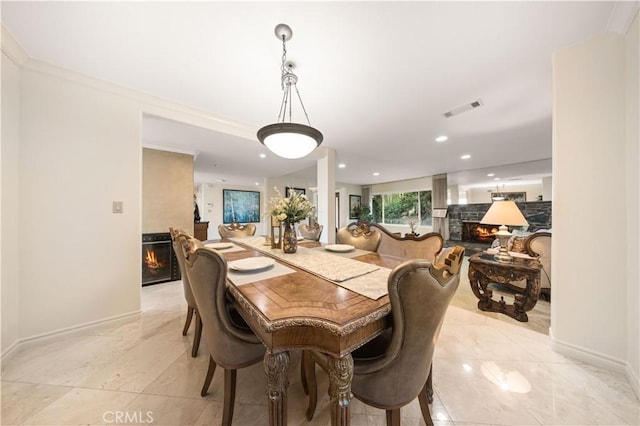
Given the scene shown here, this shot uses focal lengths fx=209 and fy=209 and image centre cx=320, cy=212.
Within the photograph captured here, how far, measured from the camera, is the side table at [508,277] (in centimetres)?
210

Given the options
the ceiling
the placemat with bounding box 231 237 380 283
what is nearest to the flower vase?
the placemat with bounding box 231 237 380 283

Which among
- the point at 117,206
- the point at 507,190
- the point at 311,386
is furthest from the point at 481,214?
the point at 117,206

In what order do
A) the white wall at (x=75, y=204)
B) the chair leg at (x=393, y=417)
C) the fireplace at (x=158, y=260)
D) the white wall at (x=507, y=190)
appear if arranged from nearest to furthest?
the chair leg at (x=393, y=417) < the white wall at (x=75, y=204) < the fireplace at (x=158, y=260) < the white wall at (x=507, y=190)

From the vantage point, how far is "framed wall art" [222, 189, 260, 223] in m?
7.52

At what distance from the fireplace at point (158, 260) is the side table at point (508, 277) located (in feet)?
14.0

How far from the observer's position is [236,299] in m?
1.08

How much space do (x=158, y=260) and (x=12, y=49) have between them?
105 inches

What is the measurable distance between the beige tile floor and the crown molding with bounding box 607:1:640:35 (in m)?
2.36

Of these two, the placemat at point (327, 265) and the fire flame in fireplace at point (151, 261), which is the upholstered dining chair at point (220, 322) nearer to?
the placemat at point (327, 265)

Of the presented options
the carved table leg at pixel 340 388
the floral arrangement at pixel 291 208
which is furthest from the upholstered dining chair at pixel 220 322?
the floral arrangement at pixel 291 208

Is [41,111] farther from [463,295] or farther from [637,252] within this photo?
[463,295]

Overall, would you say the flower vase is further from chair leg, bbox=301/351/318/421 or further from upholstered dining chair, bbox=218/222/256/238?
upholstered dining chair, bbox=218/222/256/238

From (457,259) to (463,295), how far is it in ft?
8.53

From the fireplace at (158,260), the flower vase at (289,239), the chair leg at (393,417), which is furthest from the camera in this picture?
the fireplace at (158,260)
